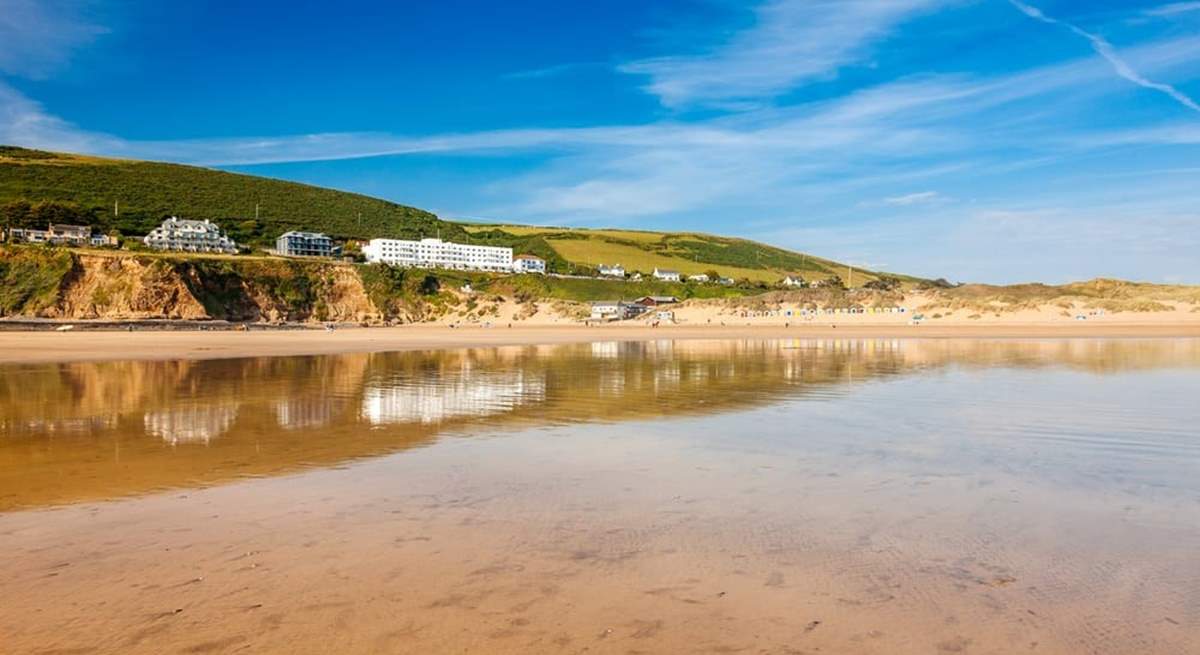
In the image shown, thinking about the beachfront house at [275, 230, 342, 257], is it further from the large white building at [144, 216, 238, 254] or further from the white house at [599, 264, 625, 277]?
the white house at [599, 264, 625, 277]

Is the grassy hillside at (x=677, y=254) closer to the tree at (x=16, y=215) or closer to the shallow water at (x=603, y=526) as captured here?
the tree at (x=16, y=215)

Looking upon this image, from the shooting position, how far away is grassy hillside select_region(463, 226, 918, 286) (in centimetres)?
13350

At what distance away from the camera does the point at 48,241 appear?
251ft

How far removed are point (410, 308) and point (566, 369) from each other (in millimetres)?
58338

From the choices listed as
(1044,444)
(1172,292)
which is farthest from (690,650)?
(1172,292)

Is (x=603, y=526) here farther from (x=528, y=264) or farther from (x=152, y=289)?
(x=528, y=264)

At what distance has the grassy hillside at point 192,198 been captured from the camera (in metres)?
102

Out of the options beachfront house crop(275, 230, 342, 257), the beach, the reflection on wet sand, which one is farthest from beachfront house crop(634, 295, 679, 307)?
the reflection on wet sand

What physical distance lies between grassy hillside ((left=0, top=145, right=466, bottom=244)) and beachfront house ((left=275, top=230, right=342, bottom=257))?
27.0 ft

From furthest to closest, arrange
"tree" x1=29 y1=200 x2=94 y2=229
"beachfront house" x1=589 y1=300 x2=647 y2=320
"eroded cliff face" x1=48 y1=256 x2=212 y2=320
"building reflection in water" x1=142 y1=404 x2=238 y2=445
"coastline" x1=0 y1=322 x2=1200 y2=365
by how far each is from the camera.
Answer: "tree" x1=29 y1=200 x2=94 y2=229
"beachfront house" x1=589 y1=300 x2=647 y2=320
"eroded cliff face" x1=48 y1=256 x2=212 y2=320
"coastline" x1=0 y1=322 x2=1200 y2=365
"building reflection in water" x1=142 y1=404 x2=238 y2=445

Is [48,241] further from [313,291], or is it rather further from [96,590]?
[96,590]

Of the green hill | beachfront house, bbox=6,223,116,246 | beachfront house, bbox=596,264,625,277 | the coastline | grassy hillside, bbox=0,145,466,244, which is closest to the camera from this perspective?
the coastline

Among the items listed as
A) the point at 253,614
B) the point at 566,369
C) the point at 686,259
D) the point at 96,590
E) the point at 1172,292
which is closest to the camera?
the point at 253,614

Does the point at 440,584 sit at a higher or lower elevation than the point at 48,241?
lower
